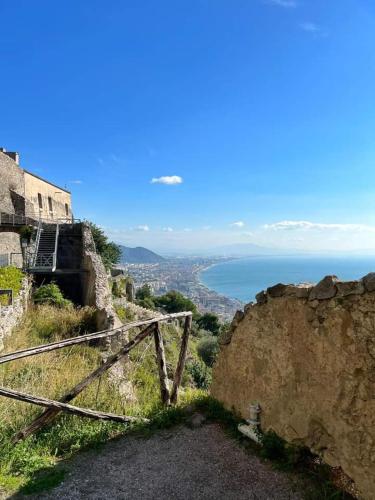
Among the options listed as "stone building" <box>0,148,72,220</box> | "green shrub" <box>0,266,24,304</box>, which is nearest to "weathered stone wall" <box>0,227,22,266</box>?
"stone building" <box>0,148,72,220</box>

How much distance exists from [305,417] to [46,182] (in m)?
31.9

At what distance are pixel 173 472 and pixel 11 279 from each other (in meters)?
12.2

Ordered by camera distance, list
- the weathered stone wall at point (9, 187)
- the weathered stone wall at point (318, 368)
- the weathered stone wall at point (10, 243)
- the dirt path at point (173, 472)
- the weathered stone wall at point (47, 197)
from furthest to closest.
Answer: the weathered stone wall at point (47, 197), the weathered stone wall at point (9, 187), the weathered stone wall at point (10, 243), the dirt path at point (173, 472), the weathered stone wall at point (318, 368)

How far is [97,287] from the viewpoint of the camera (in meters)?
15.2

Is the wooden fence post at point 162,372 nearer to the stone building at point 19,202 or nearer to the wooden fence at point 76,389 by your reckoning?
the wooden fence at point 76,389

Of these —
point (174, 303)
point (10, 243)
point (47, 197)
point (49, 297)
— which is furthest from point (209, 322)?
point (49, 297)

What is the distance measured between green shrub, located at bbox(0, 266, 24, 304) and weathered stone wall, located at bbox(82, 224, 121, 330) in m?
2.86

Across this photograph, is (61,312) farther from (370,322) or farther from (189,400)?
(370,322)

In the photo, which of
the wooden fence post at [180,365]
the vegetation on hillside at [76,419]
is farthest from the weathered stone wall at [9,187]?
the wooden fence post at [180,365]

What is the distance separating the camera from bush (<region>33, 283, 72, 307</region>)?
15523 mm

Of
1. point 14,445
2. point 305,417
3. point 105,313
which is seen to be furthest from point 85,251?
point 305,417

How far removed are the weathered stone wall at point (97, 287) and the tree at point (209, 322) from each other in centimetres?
2565

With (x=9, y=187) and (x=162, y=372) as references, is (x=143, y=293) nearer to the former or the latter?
(x=9, y=187)

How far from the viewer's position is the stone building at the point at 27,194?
23.1 meters
